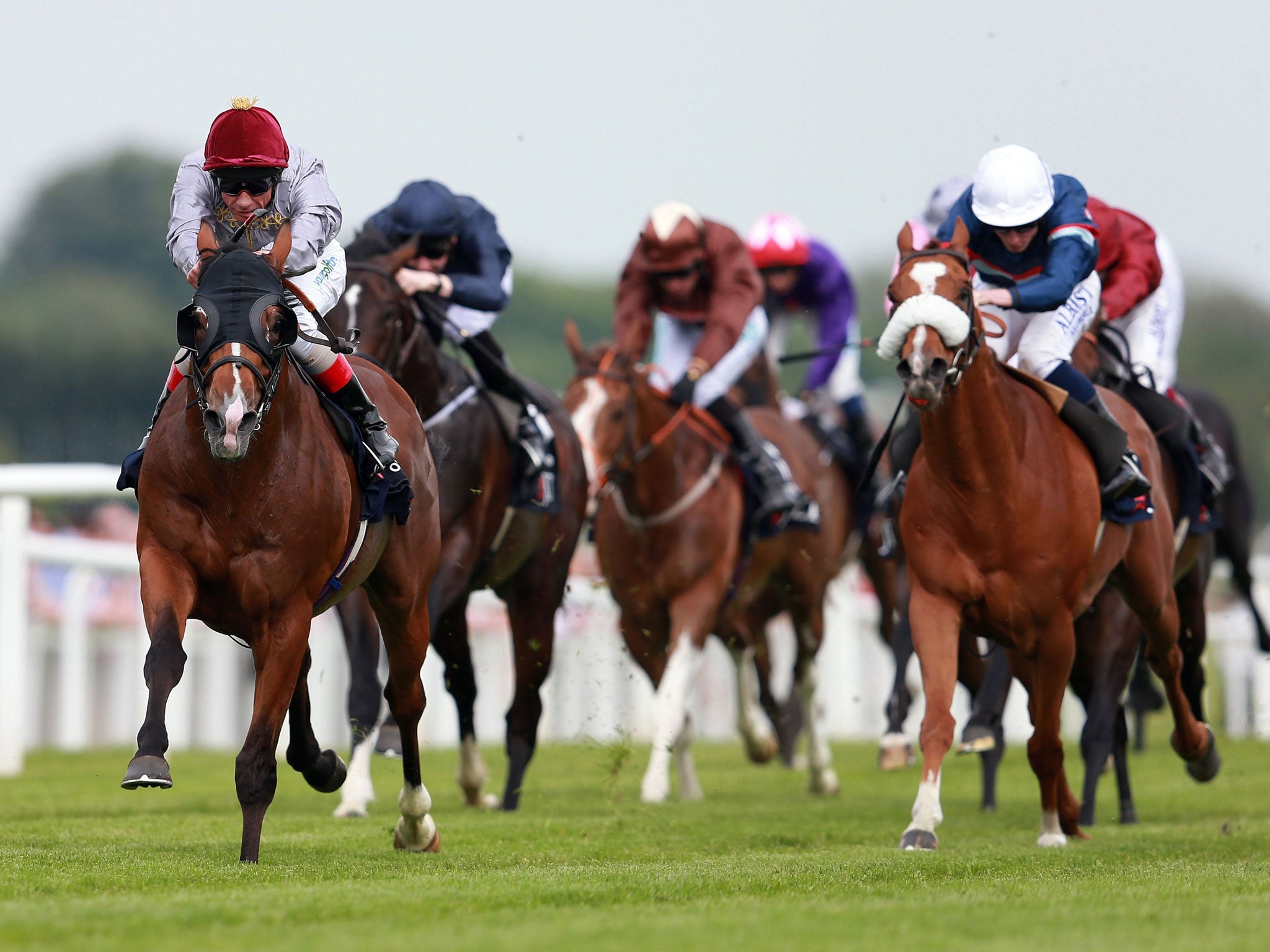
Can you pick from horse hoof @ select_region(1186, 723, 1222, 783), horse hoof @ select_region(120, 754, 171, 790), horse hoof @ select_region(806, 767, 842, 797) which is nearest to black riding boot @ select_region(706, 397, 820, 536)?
horse hoof @ select_region(806, 767, 842, 797)

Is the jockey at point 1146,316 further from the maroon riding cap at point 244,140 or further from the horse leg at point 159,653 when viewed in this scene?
the horse leg at point 159,653

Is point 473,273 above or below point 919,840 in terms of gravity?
above

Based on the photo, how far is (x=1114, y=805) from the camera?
947 cm

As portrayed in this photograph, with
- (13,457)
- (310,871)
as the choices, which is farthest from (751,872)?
(13,457)

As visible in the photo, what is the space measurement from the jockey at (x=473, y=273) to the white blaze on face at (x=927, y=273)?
2777mm

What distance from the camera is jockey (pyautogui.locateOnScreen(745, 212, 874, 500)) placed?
12.8 metres

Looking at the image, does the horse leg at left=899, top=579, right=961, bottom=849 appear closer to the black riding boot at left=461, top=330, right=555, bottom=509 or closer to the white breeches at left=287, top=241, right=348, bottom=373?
the white breeches at left=287, top=241, right=348, bottom=373

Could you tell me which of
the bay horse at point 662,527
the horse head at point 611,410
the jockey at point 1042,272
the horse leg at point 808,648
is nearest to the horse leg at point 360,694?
the bay horse at point 662,527

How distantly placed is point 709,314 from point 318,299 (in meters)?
4.84

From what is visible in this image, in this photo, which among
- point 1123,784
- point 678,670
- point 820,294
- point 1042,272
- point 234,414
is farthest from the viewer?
point 820,294

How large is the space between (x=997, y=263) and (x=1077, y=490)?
1.13 m

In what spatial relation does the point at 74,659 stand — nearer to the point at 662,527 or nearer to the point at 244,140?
the point at 662,527

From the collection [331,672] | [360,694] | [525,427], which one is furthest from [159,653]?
[331,672]

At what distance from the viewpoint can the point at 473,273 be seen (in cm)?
902
